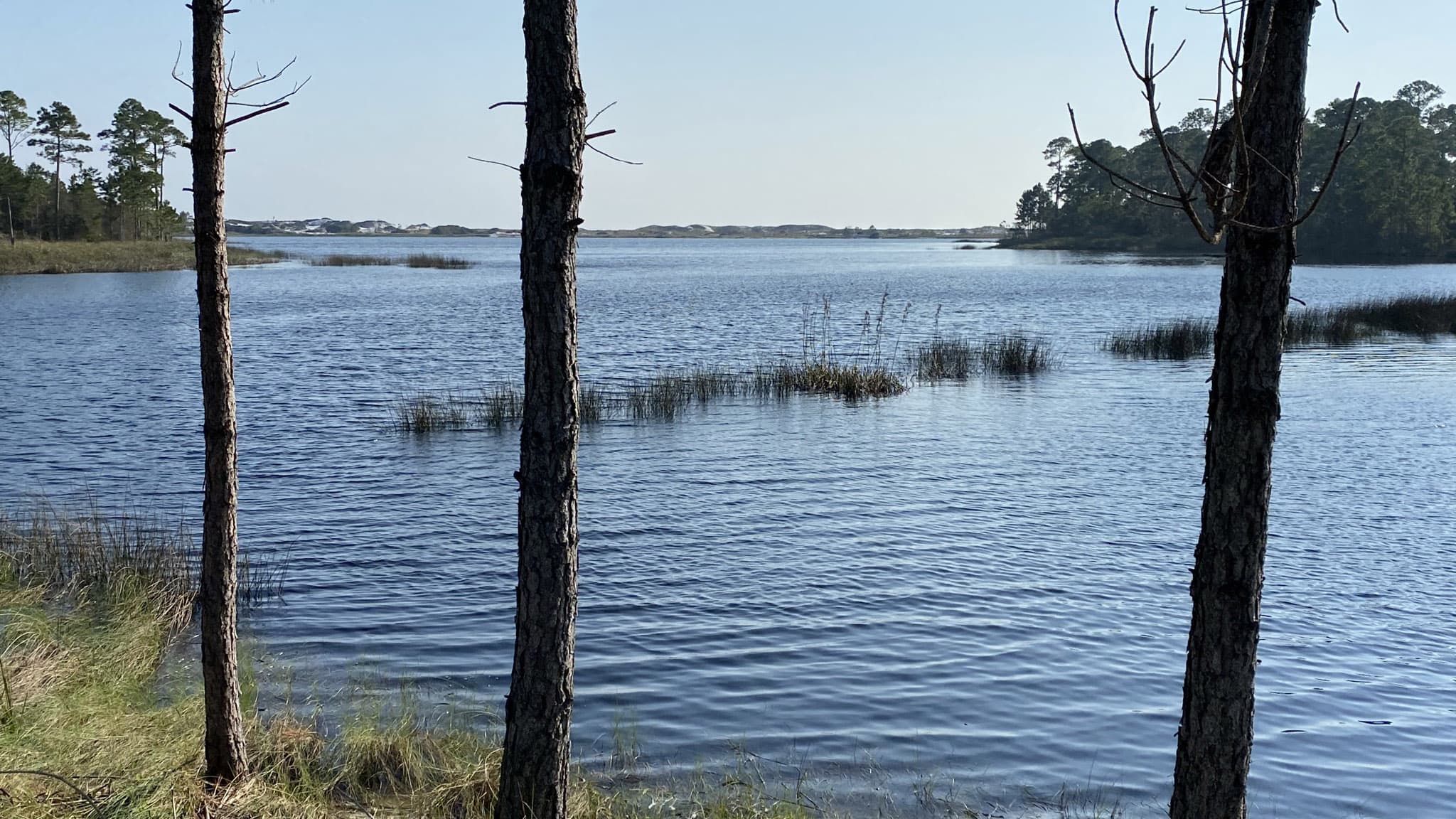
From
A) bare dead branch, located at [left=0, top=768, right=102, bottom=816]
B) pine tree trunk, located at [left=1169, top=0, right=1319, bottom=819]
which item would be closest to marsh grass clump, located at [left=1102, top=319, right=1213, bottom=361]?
pine tree trunk, located at [left=1169, top=0, right=1319, bottom=819]

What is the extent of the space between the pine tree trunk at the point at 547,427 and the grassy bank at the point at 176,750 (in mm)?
806

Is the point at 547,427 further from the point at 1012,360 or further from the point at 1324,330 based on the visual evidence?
the point at 1324,330

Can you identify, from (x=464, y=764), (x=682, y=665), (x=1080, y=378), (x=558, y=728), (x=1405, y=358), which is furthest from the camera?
(x=1405, y=358)

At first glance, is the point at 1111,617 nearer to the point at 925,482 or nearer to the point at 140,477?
the point at 925,482

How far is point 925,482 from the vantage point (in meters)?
13.7

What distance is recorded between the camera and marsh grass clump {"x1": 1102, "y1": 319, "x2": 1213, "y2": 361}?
26484 mm

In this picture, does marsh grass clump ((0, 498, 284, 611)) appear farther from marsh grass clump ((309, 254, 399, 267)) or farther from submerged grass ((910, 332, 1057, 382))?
marsh grass clump ((309, 254, 399, 267))

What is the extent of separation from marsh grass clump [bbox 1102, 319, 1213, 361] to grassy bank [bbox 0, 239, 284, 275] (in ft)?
184

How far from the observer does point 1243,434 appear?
311 centimetres

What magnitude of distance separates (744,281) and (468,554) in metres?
58.6

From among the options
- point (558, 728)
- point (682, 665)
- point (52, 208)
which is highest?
point (52, 208)

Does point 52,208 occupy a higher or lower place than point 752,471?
higher

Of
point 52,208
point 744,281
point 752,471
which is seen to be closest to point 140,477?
point 752,471

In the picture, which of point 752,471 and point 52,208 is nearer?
point 752,471
